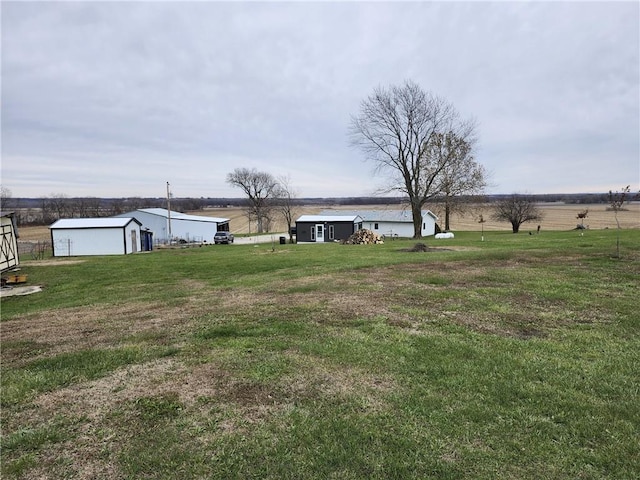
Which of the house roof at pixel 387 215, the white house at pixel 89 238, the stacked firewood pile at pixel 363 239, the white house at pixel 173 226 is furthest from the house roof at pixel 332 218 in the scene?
the white house at pixel 89 238

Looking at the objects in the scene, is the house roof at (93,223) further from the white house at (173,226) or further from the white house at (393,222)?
the white house at (393,222)

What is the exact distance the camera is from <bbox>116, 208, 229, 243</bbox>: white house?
4397 cm

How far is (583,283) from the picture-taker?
9250 millimetres

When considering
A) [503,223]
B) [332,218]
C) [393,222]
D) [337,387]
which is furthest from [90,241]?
[503,223]

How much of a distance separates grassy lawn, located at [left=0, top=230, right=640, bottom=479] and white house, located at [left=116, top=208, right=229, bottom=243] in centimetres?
3686

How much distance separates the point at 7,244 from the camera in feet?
64.3

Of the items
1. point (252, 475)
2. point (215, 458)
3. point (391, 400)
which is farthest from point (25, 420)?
point (391, 400)

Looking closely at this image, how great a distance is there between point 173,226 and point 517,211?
136 feet

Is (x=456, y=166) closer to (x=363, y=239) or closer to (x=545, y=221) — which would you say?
(x=363, y=239)

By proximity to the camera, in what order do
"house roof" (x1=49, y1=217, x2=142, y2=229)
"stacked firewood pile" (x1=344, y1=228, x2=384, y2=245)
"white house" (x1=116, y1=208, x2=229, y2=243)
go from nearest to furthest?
1. "stacked firewood pile" (x1=344, y1=228, x2=384, y2=245)
2. "house roof" (x1=49, y1=217, x2=142, y2=229)
3. "white house" (x1=116, y1=208, x2=229, y2=243)

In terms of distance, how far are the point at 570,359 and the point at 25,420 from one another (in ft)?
21.0

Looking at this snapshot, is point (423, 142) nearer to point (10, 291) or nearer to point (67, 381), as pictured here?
point (10, 291)

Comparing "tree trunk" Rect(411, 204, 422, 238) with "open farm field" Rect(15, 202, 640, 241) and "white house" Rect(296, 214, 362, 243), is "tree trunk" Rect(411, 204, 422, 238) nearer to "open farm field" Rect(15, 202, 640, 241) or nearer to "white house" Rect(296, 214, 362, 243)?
"white house" Rect(296, 214, 362, 243)

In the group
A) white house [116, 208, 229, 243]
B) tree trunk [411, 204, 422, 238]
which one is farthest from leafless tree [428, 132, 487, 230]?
white house [116, 208, 229, 243]
